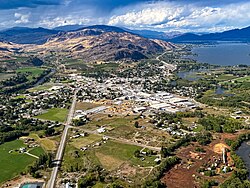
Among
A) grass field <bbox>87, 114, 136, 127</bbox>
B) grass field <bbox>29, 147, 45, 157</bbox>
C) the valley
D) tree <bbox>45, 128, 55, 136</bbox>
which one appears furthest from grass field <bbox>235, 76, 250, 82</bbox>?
grass field <bbox>29, 147, 45, 157</bbox>

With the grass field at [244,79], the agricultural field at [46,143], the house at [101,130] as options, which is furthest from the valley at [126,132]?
the house at [101,130]

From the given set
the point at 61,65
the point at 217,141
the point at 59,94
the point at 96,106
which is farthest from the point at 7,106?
the point at 61,65

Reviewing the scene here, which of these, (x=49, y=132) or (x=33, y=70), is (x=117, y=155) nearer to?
(x=49, y=132)

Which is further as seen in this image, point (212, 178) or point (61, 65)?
point (61, 65)

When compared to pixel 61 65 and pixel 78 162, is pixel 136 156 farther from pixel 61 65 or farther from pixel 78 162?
pixel 61 65

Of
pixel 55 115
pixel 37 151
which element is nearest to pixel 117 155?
pixel 37 151

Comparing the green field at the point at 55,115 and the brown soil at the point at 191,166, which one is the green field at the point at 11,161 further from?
the brown soil at the point at 191,166
